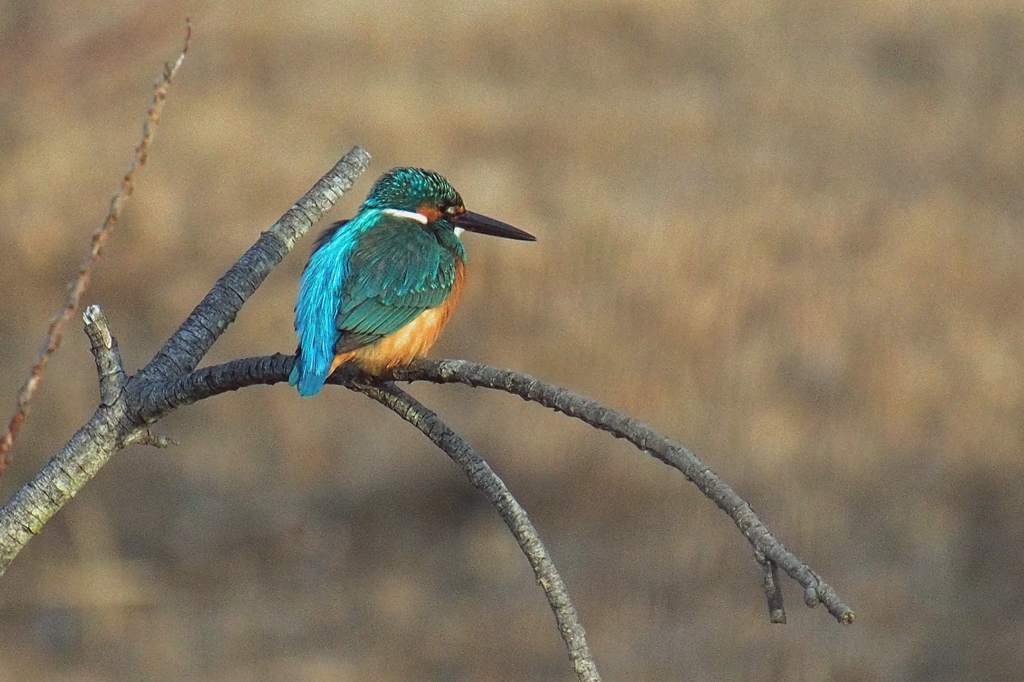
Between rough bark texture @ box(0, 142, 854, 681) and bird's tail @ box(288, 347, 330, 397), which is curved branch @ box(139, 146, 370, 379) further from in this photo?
bird's tail @ box(288, 347, 330, 397)

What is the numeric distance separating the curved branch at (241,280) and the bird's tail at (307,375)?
197 mm

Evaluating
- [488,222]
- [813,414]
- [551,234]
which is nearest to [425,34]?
[551,234]

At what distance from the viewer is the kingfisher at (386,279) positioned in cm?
307

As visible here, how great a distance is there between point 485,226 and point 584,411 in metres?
1.83

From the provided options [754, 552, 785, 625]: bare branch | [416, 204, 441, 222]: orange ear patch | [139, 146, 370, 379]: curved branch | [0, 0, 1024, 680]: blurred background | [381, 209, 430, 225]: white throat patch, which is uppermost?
[0, 0, 1024, 680]: blurred background

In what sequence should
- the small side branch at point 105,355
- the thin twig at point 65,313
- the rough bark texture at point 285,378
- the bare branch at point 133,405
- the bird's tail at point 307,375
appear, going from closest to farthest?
the thin twig at point 65,313 < the rough bark texture at point 285,378 < the bare branch at point 133,405 < the small side branch at point 105,355 < the bird's tail at point 307,375

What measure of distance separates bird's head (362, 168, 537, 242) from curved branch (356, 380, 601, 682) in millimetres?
1523

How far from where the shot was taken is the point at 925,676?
6.95 m

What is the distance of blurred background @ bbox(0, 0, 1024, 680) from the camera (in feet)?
23.8

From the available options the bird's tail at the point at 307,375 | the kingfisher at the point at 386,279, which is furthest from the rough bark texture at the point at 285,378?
the kingfisher at the point at 386,279

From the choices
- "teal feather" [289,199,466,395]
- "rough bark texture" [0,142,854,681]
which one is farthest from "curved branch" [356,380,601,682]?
"teal feather" [289,199,466,395]

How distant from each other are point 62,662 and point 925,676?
3.93 m

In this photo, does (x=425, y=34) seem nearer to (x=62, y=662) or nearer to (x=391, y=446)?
(x=391, y=446)

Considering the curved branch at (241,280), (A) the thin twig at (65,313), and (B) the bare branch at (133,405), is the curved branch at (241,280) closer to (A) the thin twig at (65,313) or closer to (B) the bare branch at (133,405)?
(B) the bare branch at (133,405)
